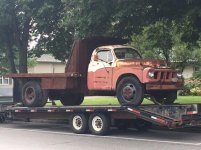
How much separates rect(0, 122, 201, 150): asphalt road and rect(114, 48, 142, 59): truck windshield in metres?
2.52

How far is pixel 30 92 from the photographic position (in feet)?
59.4

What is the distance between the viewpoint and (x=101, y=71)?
1590 centimetres

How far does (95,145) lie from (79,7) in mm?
6115

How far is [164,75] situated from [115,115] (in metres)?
1.95

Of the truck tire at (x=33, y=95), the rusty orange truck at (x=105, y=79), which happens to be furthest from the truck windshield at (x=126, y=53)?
the truck tire at (x=33, y=95)

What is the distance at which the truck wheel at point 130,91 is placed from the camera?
14.5 m

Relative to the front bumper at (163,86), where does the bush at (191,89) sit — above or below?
below

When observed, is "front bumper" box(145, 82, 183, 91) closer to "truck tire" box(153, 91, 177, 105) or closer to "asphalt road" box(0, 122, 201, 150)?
"truck tire" box(153, 91, 177, 105)

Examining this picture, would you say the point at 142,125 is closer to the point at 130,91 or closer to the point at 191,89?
the point at 130,91

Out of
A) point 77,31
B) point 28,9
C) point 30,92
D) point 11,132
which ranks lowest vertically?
point 11,132

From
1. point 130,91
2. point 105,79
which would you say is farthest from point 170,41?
point 130,91

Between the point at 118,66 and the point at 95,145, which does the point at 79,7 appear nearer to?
the point at 118,66

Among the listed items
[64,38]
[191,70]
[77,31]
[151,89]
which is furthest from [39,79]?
[191,70]

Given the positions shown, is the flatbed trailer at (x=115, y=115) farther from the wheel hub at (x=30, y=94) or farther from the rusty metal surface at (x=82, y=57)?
the rusty metal surface at (x=82, y=57)
